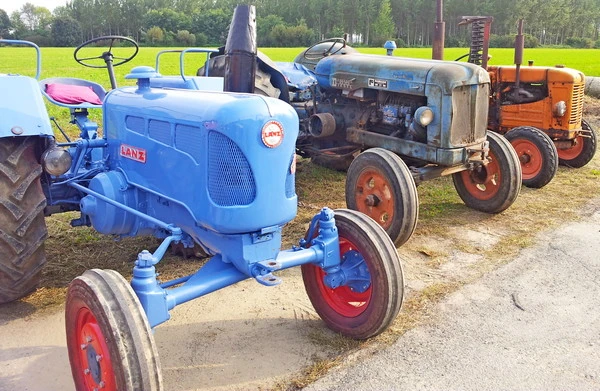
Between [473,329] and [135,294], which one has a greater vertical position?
[135,294]

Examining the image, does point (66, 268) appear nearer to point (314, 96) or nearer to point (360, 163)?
point (360, 163)

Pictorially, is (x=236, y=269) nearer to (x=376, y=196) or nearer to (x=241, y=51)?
(x=241, y=51)

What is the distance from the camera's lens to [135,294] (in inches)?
90.9

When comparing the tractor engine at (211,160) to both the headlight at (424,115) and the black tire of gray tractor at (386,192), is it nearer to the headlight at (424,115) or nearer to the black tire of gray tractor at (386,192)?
the black tire of gray tractor at (386,192)

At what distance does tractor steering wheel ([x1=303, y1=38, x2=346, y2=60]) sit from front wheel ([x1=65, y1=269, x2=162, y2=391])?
473cm

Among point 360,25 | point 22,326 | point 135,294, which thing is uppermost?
point 360,25

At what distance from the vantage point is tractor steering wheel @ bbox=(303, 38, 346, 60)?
6.58 meters

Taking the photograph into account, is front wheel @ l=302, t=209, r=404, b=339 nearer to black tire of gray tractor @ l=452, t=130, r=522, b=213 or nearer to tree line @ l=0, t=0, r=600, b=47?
black tire of gray tractor @ l=452, t=130, r=522, b=213

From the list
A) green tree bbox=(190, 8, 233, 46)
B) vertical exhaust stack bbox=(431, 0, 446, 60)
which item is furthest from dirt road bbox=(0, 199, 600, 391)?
green tree bbox=(190, 8, 233, 46)

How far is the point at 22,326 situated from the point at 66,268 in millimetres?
868

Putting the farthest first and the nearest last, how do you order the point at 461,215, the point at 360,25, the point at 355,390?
the point at 360,25 < the point at 461,215 < the point at 355,390

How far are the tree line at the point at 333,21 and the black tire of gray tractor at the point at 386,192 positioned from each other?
2060 inches

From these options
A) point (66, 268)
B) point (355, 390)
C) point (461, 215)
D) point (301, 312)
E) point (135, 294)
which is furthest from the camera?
point (461, 215)

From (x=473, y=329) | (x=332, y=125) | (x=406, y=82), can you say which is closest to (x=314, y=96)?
(x=332, y=125)
